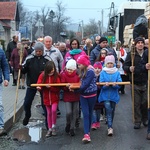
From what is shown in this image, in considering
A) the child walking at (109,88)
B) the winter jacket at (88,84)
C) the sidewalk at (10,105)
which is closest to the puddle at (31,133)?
the sidewalk at (10,105)

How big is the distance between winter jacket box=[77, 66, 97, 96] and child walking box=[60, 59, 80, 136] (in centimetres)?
47

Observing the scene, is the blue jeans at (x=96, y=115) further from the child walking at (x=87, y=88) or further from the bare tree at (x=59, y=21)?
the bare tree at (x=59, y=21)

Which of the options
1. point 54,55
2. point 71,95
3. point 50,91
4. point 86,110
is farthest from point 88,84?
point 54,55

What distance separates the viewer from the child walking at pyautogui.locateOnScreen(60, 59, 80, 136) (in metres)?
7.55

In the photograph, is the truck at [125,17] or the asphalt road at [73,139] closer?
the asphalt road at [73,139]

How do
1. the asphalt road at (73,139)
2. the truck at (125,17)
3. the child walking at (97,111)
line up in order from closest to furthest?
1. the asphalt road at (73,139)
2. the child walking at (97,111)
3. the truck at (125,17)

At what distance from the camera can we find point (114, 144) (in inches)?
275

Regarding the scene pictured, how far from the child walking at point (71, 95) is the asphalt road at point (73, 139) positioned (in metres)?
0.34

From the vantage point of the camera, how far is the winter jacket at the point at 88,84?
7000 mm

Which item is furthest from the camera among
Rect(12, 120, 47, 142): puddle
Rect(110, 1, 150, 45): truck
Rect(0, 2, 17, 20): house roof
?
Rect(0, 2, 17, 20): house roof

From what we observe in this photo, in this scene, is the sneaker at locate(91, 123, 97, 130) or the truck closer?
the sneaker at locate(91, 123, 97, 130)

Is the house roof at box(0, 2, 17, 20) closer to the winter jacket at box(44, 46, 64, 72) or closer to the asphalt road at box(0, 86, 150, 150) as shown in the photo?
the winter jacket at box(44, 46, 64, 72)

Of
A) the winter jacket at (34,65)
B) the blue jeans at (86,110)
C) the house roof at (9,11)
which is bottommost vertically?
the blue jeans at (86,110)

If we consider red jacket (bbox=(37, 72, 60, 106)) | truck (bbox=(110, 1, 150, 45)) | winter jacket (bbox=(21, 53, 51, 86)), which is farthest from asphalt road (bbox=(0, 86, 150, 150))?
truck (bbox=(110, 1, 150, 45))
